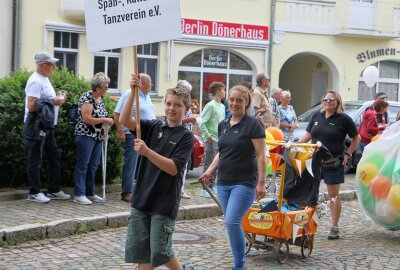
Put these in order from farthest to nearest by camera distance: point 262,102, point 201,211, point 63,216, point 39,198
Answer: point 262,102 → point 201,211 → point 39,198 → point 63,216

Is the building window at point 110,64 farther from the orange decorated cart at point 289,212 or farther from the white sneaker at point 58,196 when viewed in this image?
→ the orange decorated cart at point 289,212

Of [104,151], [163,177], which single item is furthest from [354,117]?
[163,177]

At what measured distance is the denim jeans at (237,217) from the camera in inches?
249

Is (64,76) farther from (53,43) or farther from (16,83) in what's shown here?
(53,43)

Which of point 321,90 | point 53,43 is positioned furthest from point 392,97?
point 53,43

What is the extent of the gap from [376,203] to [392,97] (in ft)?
64.9

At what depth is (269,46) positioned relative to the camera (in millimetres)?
23875

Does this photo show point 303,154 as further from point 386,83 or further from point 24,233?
point 386,83

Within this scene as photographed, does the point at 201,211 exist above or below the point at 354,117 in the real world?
below

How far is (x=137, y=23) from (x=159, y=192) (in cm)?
133

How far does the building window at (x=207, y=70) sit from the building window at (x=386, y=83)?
517 centimetres

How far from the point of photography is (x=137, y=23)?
17.8 ft

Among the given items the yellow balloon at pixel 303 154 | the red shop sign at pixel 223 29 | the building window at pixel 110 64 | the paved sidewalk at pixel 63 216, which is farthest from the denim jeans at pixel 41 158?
the red shop sign at pixel 223 29

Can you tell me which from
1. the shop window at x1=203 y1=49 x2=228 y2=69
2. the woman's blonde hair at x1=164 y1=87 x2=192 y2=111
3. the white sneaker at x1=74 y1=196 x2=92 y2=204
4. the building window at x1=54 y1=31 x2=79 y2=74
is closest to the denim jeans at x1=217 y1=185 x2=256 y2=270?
the woman's blonde hair at x1=164 y1=87 x2=192 y2=111
